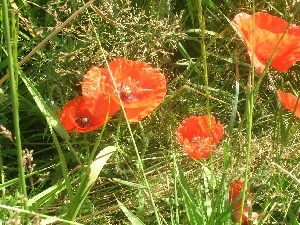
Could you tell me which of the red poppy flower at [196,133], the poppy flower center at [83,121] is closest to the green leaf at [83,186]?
the red poppy flower at [196,133]

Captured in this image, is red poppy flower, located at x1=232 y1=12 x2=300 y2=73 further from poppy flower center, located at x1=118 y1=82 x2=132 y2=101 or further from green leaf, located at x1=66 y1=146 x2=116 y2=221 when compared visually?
green leaf, located at x1=66 y1=146 x2=116 y2=221

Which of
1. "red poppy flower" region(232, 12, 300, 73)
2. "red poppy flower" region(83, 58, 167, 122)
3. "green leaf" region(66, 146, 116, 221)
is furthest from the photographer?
"red poppy flower" region(83, 58, 167, 122)

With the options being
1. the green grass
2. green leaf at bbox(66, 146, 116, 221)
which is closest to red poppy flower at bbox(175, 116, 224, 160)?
the green grass

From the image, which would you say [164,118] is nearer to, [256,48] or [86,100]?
[86,100]

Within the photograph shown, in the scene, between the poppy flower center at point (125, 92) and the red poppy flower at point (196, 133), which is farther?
the poppy flower center at point (125, 92)

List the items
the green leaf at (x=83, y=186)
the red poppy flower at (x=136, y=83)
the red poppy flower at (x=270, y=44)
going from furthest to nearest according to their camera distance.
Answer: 1. the red poppy flower at (x=136, y=83)
2. the red poppy flower at (x=270, y=44)
3. the green leaf at (x=83, y=186)

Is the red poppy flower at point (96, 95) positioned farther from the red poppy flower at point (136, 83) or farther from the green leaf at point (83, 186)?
the green leaf at point (83, 186)

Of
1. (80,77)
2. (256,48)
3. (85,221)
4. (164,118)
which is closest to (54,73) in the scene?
(80,77)

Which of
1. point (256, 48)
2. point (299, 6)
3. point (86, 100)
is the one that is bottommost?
point (86, 100)
